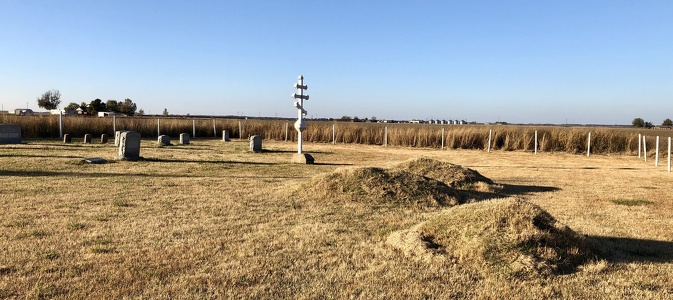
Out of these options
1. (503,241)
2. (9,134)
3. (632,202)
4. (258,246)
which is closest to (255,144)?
(9,134)

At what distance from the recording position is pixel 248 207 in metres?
6.90

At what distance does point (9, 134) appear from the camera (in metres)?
19.6

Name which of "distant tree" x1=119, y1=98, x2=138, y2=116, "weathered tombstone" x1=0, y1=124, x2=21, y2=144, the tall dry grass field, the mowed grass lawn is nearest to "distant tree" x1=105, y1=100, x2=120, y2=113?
"distant tree" x1=119, y1=98, x2=138, y2=116

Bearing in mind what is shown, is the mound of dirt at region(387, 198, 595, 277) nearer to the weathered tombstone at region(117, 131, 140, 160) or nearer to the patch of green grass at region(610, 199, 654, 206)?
the patch of green grass at region(610, 199, 654, 206)

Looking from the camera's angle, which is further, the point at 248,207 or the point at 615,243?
the point at 248,207

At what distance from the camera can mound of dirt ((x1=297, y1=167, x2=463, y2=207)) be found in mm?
7482

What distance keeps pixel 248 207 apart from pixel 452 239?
130 inches

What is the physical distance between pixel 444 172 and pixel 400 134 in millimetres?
18233

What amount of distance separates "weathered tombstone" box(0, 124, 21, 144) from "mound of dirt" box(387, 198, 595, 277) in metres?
20.4

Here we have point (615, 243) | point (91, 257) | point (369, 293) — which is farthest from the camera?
point (615, 243)

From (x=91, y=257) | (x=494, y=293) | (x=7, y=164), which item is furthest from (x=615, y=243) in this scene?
(x=7, y=164)

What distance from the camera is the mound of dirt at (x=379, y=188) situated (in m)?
7.48

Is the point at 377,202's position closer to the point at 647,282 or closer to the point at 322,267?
the point at 322,267

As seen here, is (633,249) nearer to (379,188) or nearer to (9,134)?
(379,188)
